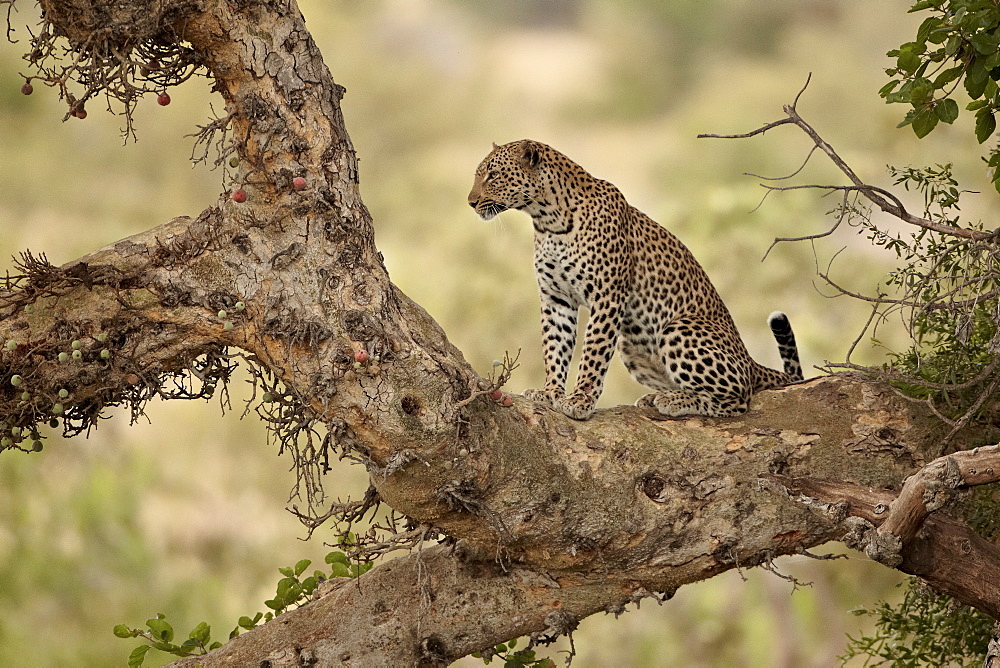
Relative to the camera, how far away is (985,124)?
4223 mm

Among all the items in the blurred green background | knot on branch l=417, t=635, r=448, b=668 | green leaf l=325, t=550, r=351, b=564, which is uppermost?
the blurred green background

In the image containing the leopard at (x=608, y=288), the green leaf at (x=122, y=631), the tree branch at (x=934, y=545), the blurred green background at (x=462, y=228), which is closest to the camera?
the tree branch at (x=934, y=545)

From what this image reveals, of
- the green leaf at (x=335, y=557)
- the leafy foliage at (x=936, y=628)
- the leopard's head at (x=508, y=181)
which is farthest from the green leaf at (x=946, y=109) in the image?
the green leaf at (x=335, y=557)

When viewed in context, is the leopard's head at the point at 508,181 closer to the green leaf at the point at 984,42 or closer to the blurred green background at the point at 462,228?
the green leaf at the point at 984,42

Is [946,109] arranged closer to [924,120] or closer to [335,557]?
[924,120]

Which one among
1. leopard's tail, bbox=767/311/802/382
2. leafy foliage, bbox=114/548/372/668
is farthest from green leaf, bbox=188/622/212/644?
leopard's tail, bbox=767/311/802/382

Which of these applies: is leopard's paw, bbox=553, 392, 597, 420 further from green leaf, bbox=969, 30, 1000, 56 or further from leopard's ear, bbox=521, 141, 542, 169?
green leaf, bbox=969, 30, 1000, 56

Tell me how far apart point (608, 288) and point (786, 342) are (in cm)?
99

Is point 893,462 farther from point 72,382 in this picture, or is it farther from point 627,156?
point 627,156

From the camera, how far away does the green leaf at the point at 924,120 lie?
409 centimetres

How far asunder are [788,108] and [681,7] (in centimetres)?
1029

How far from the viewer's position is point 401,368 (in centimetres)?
386

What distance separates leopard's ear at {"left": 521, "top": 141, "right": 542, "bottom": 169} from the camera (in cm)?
545

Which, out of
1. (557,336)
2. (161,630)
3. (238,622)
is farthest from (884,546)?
(161,630)
